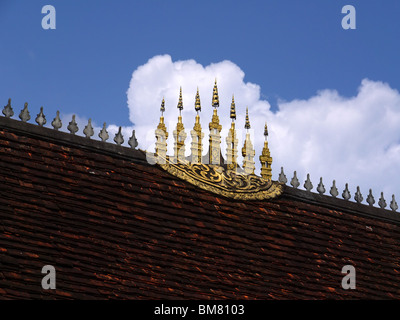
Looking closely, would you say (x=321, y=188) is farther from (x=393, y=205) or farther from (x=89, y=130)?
(x=89, y=130)

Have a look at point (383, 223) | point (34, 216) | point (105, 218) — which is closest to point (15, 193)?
point (34, 216)

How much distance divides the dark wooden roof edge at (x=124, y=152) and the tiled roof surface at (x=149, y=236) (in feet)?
0.09

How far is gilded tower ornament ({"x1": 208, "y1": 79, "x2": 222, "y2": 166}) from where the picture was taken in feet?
59.0

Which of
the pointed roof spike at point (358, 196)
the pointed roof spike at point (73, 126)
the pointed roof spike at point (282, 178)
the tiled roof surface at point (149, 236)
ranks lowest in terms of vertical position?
the tiled roof surface at point (149, 236)

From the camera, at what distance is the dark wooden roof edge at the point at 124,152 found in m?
16.2

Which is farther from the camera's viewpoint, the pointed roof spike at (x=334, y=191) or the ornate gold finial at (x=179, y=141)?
the pointed roof spike at (x=334, y=191)

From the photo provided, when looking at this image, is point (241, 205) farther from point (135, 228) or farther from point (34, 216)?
point (34, 216)

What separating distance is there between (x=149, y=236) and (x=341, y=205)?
522cm

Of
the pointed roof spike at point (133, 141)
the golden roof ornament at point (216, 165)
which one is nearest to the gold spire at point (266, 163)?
the golden roof ornament at point (216, 165)

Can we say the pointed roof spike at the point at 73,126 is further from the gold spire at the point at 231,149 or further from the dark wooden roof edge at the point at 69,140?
the gold spire at the point at 231,149

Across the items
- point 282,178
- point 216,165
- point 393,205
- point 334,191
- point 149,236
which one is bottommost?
point 149,236

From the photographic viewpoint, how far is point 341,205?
1852 cm

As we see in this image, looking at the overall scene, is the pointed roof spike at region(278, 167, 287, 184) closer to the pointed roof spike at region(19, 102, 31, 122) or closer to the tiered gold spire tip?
the tiered gold spire tip
